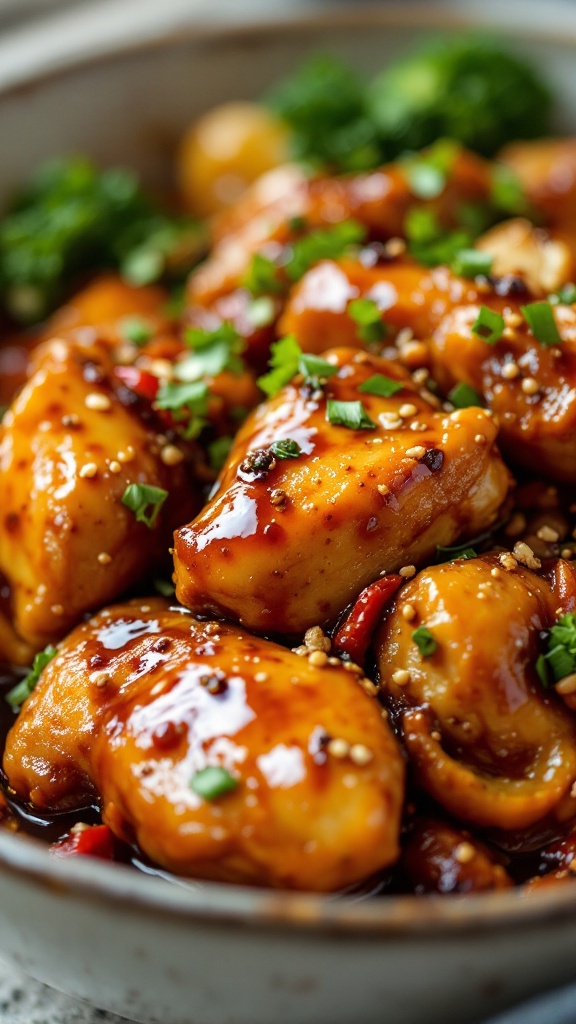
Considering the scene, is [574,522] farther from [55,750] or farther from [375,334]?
[55,750]

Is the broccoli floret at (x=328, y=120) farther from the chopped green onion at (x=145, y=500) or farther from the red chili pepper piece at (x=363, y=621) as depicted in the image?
the red chili pepper piece at (x=363, y=621)

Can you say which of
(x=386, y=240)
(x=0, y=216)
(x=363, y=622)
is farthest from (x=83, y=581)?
(x=0, y=216)

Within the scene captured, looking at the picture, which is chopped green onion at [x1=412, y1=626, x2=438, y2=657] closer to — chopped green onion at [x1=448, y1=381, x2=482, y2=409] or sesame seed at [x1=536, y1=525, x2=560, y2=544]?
sesame seed at [x1=536, y1=525, x2=560, y2=544]

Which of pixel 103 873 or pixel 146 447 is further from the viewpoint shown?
pixel 146 447

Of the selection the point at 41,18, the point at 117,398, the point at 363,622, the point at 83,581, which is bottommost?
the point at 363,622

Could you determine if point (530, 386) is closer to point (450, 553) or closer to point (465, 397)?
point (465, 397)

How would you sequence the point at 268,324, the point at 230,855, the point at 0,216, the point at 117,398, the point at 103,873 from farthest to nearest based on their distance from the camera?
the point at 0,216 → the point at 268,324 → the point at 117,398 → the point at 230,855 → the point at 103,873

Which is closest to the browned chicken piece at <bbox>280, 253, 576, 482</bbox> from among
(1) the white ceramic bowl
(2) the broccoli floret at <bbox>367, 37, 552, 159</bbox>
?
(1) the white ceramic bowl
